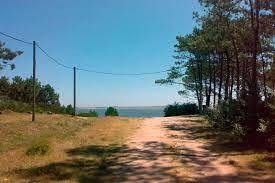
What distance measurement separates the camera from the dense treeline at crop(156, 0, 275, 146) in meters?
20.1

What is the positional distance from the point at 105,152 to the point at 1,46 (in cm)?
2866

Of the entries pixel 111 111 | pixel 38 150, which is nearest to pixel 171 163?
pixel 38 150

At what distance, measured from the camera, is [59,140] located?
2097 cm

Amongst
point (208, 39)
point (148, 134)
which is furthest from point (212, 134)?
point (208, 39)

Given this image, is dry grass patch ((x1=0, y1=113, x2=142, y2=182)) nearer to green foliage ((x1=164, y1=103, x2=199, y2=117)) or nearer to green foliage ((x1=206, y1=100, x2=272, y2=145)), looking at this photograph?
green foliage ((x1=206, y1=100, x2=272, y2=145))

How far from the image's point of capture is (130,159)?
16.2 meters

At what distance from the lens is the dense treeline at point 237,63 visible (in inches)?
791

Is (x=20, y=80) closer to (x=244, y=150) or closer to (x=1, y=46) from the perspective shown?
(x=1, y=46)

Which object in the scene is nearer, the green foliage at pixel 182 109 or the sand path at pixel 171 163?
the sand path at pixel 171 163

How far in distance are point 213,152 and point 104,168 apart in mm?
5238

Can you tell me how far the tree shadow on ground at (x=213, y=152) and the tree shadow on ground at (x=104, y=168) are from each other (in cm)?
90

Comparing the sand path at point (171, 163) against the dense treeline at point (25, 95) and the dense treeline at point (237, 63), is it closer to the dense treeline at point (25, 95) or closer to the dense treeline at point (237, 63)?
the dense treeline at point (237, 63)

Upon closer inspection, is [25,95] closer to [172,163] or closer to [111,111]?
[111,111]

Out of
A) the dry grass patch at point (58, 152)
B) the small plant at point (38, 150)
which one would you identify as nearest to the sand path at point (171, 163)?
the dry grass patch at point (58, 152)
